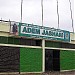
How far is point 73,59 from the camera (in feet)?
136

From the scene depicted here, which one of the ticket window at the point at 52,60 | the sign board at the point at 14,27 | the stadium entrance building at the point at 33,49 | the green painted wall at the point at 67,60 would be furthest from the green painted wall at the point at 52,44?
the sign board at the point at 14,27

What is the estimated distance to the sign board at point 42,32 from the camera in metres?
31.4

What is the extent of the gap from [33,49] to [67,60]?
8.74 meters

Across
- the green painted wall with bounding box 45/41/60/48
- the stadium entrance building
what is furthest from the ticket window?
the green painted wall with bounding box 45/41/60/48

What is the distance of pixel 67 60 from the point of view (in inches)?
1570

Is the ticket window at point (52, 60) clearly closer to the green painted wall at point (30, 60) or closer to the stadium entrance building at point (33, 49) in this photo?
the stadium entrance building at point (33, 49)

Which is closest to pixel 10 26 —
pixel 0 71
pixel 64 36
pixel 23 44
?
pixel 23 44

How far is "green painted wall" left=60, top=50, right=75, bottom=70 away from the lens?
38.8 metres

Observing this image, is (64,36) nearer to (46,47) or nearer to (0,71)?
(46,47)

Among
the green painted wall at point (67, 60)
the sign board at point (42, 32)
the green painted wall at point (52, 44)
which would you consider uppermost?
the sign board at point (42, 32)

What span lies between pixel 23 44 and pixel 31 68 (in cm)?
331

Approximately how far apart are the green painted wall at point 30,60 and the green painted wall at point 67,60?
5.65 m

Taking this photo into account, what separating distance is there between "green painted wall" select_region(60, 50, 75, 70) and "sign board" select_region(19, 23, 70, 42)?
213cm

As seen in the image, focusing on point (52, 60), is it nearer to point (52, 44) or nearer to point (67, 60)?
point (67, 60)
